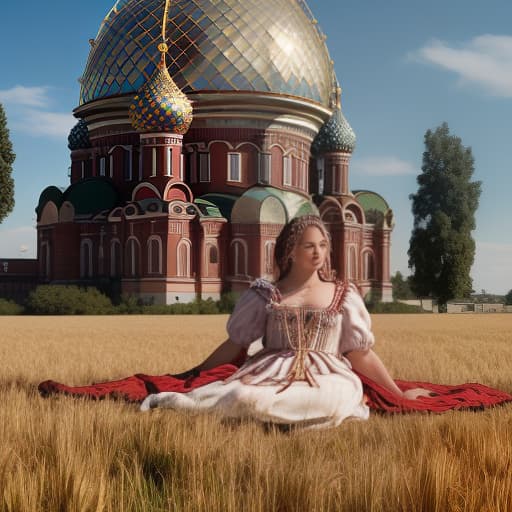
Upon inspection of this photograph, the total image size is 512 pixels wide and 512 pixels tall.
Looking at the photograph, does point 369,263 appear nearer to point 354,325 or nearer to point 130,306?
point 130,306

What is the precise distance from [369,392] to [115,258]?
28263 millimetres

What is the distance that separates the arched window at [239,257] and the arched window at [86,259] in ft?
18.6

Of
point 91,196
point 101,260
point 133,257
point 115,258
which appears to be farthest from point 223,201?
point 91,196

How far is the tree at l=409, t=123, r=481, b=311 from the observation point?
3844 cm

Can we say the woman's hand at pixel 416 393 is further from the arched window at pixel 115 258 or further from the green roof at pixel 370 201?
the green roof at pixel 370 201

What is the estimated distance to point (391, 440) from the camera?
394 cm

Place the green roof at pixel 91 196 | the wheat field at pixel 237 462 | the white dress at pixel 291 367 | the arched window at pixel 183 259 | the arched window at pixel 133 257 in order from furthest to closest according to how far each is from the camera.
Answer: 1. the green roof at pixel 91 196
2. the arched window at pixel 133 257
3. the arched window at pixel 183 259
4. the white dress at pixel 291 367
5. the wheat field at pixel 237 462

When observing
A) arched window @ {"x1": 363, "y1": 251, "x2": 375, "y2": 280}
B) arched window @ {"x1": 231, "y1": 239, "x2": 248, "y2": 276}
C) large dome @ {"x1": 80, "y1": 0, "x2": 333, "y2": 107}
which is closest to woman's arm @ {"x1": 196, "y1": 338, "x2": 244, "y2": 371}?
arched window @ {"x1": 231, "y1": 239, "x2": 248, "y2": 276}

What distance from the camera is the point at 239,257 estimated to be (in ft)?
107

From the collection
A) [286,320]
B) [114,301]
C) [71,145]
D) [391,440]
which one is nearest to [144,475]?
[391,440]

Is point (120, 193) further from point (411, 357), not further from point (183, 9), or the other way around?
point (411, 357)

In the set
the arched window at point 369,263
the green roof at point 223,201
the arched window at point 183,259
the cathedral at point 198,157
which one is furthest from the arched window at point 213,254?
the arched window at point 369,263

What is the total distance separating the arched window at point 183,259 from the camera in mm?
31078

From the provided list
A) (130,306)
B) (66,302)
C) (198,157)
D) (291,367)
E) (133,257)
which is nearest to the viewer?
(291,367)
